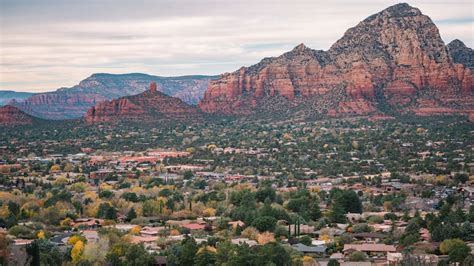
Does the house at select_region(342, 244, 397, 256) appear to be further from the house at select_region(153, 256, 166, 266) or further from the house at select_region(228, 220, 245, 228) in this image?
the house at select_region(153, 256, 166, 266)

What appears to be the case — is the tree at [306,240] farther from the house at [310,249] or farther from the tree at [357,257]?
the tree at [357,257]

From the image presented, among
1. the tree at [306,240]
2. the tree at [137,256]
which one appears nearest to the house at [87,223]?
the tree at [137,256]

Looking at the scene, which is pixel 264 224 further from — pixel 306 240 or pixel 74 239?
pixel 74 239

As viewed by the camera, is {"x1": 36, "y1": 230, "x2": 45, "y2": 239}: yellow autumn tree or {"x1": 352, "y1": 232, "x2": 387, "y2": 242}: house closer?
{"x1": 352, "y1": 232, "x2": 387, "y2": 242}: house

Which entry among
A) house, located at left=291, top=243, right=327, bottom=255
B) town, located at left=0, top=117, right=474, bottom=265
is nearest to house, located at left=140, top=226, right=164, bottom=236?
town, located at left=0, top=117, right=474, bottom=265

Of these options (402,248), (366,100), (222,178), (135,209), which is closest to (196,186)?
(222,178)

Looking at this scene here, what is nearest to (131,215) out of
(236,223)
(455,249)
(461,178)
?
(236,223)


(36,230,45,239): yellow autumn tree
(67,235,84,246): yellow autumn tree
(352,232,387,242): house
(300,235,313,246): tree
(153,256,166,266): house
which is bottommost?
(352,232,387,242): house
